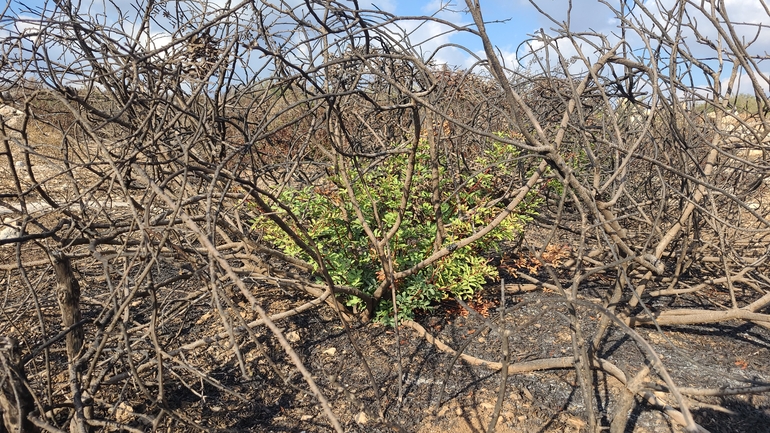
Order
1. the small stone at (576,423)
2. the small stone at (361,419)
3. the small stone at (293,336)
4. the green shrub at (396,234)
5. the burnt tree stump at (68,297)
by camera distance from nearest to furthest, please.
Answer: the burnt tree stump at (68,297)
the small stone at (576,423)
the small stone at (361,419)
the green shrub at (396,234)
the small stone at (293,336)

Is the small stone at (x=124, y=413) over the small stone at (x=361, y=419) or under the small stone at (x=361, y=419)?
over

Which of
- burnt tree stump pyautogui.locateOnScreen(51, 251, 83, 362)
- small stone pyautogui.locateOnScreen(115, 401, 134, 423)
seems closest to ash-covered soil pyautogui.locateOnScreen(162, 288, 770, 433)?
small stone pyautogui.locateOnScreen(115, 401, 134, 423)

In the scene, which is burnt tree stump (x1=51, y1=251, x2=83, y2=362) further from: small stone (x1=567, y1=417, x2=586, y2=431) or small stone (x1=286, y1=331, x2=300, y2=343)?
small stone (x1=567, y1=417, x2=586, y2=431)

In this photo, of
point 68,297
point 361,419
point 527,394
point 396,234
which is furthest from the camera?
point 396,234

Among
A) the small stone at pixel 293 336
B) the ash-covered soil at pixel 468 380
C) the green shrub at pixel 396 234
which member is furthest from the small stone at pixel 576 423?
the small stone at pixel 293 336

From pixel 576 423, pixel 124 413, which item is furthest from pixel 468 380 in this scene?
pixel 124 413

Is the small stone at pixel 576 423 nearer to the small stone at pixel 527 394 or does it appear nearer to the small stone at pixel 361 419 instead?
the small stone at pixel 527 394

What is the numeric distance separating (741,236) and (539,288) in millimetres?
2160

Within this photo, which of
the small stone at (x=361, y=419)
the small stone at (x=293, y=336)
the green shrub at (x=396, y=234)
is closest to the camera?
the small stone at (x=361, y=419)

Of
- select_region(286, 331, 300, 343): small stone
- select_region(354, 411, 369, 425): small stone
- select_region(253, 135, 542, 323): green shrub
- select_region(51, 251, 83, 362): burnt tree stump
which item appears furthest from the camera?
select_region(286, 331, 300, 343): small stone

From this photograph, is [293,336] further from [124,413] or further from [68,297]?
[68,297]

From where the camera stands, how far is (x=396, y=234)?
3.12 m

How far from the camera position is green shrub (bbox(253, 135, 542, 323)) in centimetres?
A: 318

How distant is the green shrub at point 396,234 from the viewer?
318 centimetres
